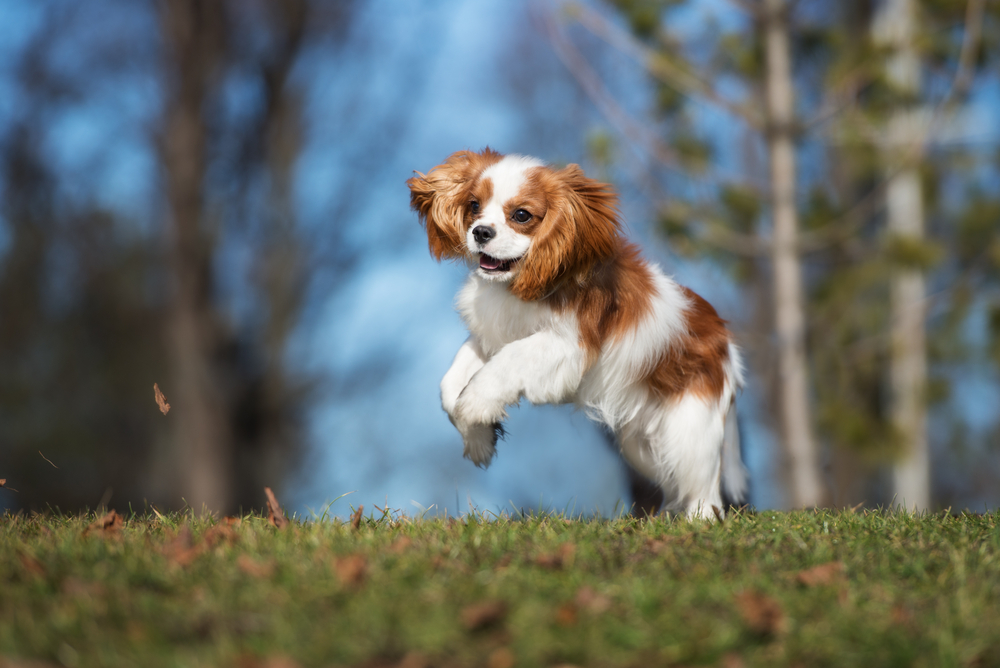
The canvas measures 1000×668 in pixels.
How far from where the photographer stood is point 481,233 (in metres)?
4.22

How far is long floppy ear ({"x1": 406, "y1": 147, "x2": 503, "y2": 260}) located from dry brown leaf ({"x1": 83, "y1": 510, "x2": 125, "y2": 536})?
201cm

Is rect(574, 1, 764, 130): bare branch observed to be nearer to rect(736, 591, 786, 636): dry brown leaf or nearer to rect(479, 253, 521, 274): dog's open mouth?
rect(479, 253, 521, 274): dog's open mouth

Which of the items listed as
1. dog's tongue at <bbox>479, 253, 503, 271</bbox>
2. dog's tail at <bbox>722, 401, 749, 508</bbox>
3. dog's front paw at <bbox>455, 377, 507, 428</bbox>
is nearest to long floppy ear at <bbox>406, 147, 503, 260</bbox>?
dog's tongue at <bbox>479, 253, 503, 271</bbox>

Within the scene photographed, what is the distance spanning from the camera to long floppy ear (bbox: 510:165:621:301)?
430cm

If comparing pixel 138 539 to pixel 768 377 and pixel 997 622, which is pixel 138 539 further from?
pixel 768 377

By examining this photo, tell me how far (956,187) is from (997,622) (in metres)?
15.1

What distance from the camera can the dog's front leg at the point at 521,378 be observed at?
427cm

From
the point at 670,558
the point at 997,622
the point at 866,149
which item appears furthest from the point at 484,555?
the point at 866,149

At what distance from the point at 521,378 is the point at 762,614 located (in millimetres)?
2045

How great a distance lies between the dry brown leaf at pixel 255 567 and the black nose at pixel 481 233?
6.26 ft

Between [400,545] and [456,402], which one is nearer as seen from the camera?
[400,545]

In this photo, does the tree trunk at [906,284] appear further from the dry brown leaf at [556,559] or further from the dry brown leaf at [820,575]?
the dry brown leaf at [556,559]

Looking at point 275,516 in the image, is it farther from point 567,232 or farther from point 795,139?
point 795,139

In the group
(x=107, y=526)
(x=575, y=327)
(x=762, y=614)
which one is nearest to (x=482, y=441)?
(x=575, y=327)
